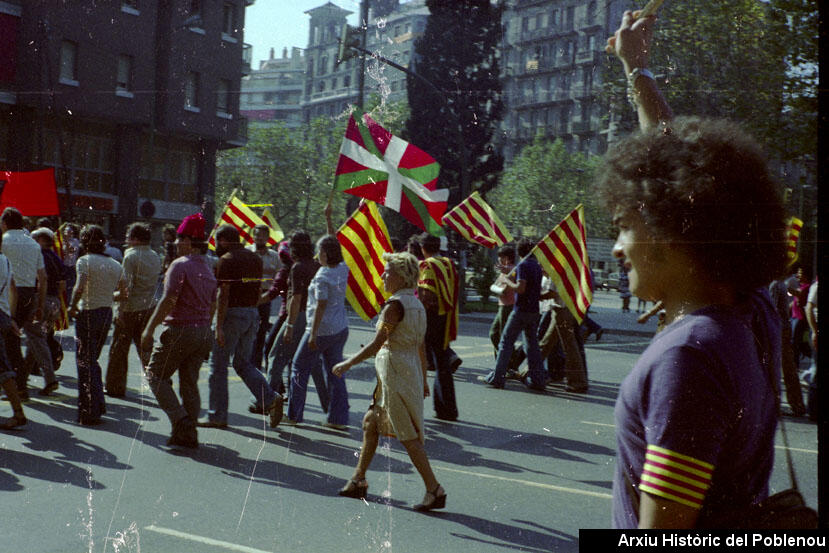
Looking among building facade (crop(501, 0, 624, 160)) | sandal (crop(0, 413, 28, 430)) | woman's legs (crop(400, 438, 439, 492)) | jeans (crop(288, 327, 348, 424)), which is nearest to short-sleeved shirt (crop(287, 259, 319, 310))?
jeans (crop(288, 327, 348, 424))

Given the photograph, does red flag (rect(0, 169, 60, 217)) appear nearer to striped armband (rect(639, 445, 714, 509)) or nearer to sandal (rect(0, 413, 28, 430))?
striped armband (rect(639, 445, 714, 509))

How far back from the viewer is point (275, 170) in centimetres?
282

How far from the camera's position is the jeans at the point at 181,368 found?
562 cm

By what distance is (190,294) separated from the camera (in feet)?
18.5

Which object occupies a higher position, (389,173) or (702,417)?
(389,173)

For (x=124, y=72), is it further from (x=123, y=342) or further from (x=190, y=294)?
(x=123, y=342)

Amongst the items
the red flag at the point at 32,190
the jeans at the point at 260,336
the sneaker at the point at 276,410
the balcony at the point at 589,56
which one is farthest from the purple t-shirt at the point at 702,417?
the jeans at the point at 260,336

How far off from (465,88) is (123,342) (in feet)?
13.2

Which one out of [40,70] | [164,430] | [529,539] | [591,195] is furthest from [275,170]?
[164,430]

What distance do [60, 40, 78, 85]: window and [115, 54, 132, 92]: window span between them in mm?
149

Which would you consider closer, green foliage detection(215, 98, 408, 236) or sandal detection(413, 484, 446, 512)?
green foliage detection(215, 98, 408, 236)

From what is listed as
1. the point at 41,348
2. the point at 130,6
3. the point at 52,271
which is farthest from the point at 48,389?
the point at 130,6

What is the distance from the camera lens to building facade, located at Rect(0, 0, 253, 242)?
2.67 meters

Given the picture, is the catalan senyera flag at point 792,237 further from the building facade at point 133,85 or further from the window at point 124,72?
the window at point 124,72
